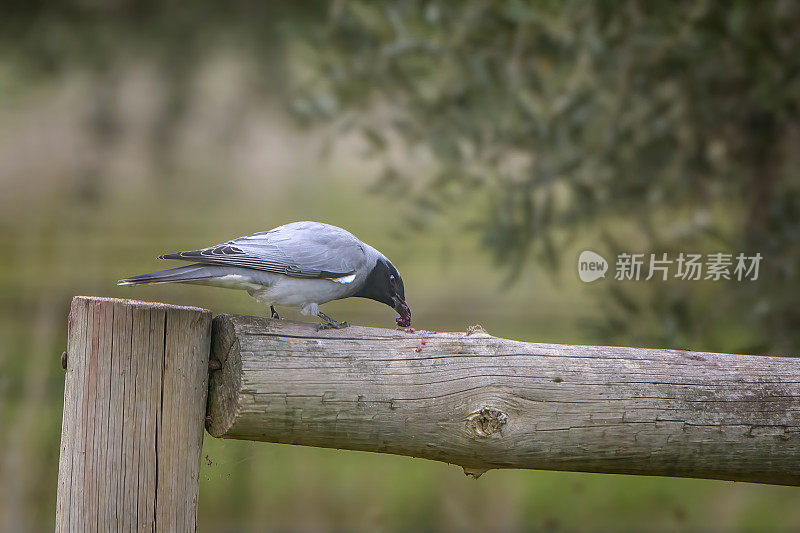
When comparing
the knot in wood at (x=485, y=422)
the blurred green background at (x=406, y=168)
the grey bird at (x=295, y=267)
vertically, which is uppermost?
the blurred green background at (x=406, y=168)

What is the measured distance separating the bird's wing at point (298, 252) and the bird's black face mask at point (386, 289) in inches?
3.1

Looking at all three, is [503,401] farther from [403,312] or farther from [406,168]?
[406,168]

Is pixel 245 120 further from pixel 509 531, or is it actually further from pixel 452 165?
pixel 509 531

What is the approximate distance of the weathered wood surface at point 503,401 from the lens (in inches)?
49.8

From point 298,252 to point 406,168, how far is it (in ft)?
4.58

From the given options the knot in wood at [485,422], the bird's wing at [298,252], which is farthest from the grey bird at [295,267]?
the knot in wood at [485,422]

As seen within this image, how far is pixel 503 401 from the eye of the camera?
4.29 ft

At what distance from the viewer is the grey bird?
1.44 meters

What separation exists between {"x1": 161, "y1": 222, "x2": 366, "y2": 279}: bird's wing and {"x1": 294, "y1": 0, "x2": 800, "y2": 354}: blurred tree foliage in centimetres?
124

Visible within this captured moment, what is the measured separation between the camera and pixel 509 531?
3355 mm

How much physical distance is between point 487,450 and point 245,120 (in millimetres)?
2231

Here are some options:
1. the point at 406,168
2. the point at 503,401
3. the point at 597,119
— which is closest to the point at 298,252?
the point at 503,401

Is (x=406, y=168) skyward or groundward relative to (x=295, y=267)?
skyward

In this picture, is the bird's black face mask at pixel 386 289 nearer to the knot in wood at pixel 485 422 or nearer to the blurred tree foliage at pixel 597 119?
the knot in wood at pixel 485 422
